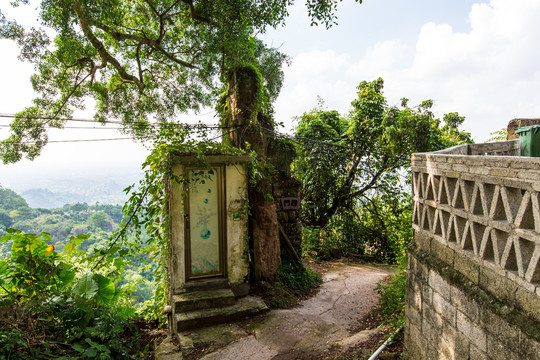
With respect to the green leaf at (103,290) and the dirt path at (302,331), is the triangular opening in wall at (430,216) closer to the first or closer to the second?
the dirt path at (302,331)

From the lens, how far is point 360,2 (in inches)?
258

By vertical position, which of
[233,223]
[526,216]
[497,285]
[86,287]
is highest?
[526,216]

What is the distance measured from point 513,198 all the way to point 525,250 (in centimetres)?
33

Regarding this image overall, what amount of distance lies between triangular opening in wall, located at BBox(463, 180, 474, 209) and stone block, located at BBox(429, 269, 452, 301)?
806 millimetres

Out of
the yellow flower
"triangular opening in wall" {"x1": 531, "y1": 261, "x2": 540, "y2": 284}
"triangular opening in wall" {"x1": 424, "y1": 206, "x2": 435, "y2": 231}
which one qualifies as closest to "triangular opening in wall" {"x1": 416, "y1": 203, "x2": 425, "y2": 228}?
"triangular opening in wall" {"x1": 424, "y1": 206, "x2": 435, "y2": 231}

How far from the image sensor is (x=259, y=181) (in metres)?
6.60

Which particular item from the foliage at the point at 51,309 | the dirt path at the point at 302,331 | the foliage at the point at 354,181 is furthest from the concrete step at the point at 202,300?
the foliage at the point at 354,181

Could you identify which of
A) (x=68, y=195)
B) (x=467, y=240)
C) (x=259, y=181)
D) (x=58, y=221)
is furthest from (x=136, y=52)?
(x=68, y=195)

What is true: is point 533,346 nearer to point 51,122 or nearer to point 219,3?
point 219,3

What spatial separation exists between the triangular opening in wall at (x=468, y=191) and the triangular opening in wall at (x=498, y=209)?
0.31 metres

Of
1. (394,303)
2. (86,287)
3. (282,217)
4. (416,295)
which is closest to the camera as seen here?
(416,295)

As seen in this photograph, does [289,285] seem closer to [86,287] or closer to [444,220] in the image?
[86,287]

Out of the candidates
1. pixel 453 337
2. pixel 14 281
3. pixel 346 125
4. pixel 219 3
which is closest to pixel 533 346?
pixel 453 337

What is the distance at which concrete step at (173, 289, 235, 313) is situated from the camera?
5312 mm
